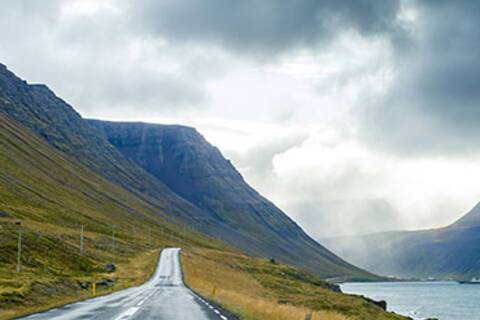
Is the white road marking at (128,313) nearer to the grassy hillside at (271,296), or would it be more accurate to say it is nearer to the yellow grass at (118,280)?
the grassy hillside at (271,296)

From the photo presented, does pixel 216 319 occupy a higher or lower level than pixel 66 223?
lower

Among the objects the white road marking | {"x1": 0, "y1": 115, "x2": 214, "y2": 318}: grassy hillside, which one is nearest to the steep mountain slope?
{"x1": 0, "y1": 115, "x2": 214, "y2": 318}: grassy hillside

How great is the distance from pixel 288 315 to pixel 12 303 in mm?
20619

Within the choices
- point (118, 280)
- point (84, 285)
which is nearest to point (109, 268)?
point (118, 280)

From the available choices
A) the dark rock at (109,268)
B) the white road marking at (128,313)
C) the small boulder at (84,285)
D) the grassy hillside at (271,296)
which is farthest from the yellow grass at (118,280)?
the grassy hillside at (271,296)

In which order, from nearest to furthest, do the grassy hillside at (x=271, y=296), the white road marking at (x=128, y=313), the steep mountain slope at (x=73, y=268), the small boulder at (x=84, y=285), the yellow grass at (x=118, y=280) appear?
1. the white road marking at (x=128, y=313)
2. the grassy hillside at (x=271, y=296)
3. the yellow grass at (x=118, y=280)
4. the steep mountain slope at (x=73, y=268)
5. the small boulder at (x=84, y=285)

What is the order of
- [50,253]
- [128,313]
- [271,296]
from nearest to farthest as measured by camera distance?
[128,313]
[271,296]
[50,253]

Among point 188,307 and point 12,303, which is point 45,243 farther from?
point 188,307

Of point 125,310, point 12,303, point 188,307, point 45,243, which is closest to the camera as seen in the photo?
point 125,310

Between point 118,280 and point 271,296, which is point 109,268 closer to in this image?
point 118,280

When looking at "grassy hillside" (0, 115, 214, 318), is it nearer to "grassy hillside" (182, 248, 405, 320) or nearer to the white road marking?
the white road marking

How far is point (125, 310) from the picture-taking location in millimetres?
35781

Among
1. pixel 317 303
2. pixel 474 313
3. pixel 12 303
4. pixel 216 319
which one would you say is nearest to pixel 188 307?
pixel 216 319

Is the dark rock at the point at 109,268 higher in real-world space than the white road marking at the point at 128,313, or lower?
higher
